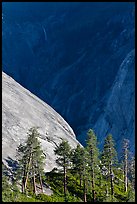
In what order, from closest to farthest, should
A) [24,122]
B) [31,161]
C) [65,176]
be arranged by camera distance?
[31,161] < [65,176] < [24,122]

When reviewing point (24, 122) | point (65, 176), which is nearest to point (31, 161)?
point (65, 176)

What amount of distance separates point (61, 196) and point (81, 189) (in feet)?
18.5

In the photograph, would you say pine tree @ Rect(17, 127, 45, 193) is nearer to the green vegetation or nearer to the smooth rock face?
the green vegetation

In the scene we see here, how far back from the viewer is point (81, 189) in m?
74.4

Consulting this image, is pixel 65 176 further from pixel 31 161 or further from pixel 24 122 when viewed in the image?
pixel 24 122

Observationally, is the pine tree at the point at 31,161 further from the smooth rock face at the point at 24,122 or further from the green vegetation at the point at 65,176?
the smooth rock face at the point at 24,122

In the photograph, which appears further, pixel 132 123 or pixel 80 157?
pixel 132 123

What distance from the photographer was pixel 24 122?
88.6 metres

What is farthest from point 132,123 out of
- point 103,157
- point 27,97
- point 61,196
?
point 61,196

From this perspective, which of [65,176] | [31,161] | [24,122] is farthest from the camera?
[24,122]

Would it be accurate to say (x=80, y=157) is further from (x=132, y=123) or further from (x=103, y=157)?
(x=132, y=123)

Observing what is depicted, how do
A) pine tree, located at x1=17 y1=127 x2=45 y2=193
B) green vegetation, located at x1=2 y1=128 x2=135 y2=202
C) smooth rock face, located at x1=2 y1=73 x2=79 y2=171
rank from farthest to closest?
1. smooth rock face, located at x1=2 y1=73 x2=79 y2=171
2. green vegetation, located at x1=2 y1=128 x2=135 y2=202
3. pine tree, located at x1=17 y1=127 x2=45 y2=193

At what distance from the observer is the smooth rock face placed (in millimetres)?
80375

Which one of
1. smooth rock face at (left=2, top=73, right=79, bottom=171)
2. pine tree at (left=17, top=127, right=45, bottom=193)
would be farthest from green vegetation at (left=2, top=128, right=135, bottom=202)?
smooth rock face at (left=2, top=73, right=79, bottom=171)
